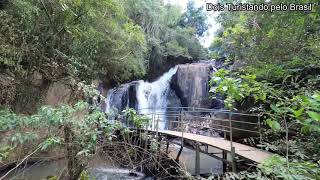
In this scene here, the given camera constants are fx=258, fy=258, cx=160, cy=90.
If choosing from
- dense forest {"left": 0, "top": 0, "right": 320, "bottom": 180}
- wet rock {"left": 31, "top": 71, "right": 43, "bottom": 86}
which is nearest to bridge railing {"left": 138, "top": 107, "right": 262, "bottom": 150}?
dense forest {"left": 0, "top": 0, "right": 320, "bottom": 180}

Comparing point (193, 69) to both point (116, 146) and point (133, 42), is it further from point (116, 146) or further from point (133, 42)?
point (116, 146)

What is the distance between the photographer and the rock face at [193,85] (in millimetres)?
16328

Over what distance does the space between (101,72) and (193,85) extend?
23.8ft

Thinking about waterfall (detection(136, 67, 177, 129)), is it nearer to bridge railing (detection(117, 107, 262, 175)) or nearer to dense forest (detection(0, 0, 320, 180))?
bridge railing (detection(117, 107, 262, 175))

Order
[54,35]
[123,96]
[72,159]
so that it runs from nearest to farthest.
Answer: [72,159] → [54,35] → [123,96]

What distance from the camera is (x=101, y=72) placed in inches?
439

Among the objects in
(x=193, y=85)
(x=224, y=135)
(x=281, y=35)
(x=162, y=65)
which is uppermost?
(x=162, y=65)

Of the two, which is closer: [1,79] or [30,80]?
[1,79]

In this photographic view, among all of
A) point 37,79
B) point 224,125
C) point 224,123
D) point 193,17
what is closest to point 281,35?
point 224,125

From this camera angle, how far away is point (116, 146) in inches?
188

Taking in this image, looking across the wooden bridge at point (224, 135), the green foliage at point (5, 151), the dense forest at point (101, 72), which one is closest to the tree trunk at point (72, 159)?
the dense forest at point (101, 72)

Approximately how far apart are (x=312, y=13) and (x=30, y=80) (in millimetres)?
7234

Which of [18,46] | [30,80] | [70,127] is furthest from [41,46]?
[70,127]

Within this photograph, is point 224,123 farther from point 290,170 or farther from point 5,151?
point 290,170
